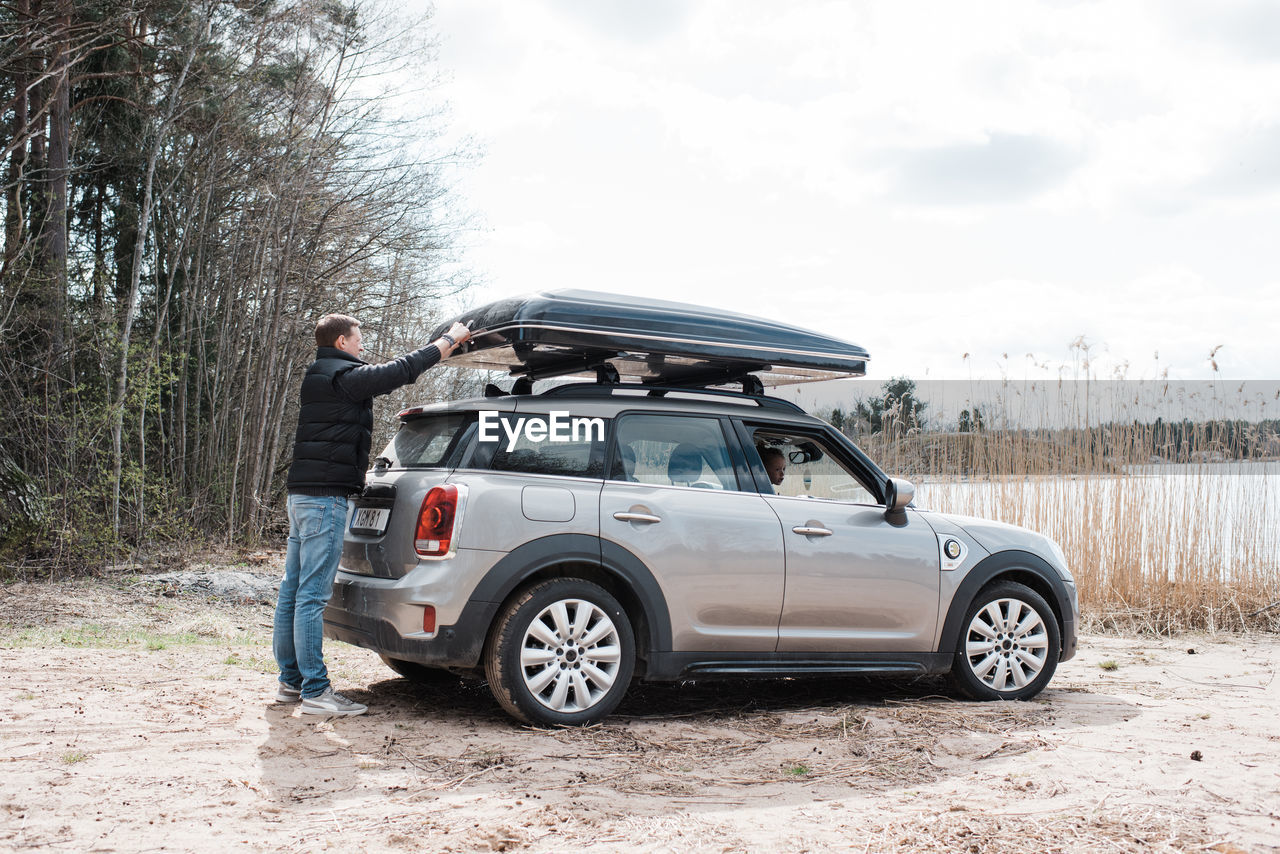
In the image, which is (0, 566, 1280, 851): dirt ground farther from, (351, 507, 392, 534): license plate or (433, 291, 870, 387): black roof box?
(433, 291, 870, 387): black roof box

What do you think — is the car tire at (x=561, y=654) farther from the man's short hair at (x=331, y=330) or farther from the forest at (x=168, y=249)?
the forest at (x=168, y=249)

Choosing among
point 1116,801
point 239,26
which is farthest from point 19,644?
point 239,26

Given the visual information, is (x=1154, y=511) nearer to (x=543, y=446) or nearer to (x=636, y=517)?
(x=636, y=517)

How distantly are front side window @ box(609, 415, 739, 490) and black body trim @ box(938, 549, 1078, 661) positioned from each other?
1.46 m

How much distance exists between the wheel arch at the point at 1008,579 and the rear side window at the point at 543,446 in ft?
7.08

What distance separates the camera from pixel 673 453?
524 cm

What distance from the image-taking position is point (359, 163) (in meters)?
15.3

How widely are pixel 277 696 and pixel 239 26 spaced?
10.2m

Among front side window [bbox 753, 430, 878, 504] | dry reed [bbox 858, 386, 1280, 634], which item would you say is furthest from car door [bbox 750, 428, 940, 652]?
dry reed [bbox 858, 386, 1280, 634]

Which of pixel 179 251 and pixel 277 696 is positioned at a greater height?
pixel 179 251

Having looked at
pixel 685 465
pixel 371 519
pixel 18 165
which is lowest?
pixel 371 519

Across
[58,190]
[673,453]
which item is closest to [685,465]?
[673,453]

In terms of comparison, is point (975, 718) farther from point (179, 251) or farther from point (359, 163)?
point (359, 163)

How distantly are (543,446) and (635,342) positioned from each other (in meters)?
0.69
